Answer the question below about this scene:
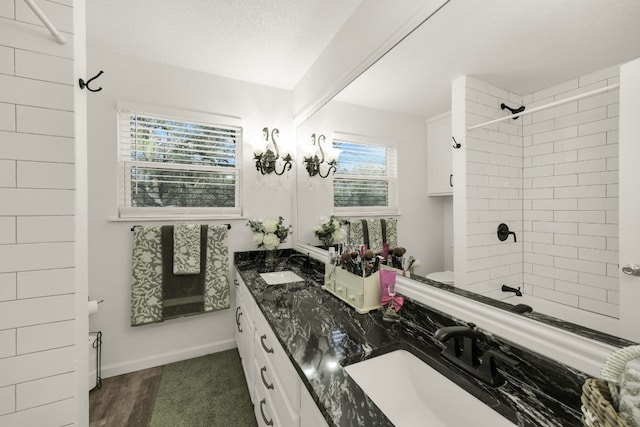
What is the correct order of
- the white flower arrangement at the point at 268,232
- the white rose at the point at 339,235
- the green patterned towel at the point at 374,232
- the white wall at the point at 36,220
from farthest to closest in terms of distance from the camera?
1. the white flower arrangement at the point at 268,232
2. the white rose at the point at 339,235
3. the green patterned towel at the point at 374,232
4. the white wall at the point at 36,220

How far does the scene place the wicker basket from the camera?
35 cm

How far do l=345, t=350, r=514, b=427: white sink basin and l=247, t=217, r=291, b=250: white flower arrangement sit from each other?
1.57 meters

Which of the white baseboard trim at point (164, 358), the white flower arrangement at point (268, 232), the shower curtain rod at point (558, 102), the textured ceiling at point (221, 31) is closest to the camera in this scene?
the shower curtain rod at point (558, 102)

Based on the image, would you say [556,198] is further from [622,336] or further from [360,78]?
[360,78]

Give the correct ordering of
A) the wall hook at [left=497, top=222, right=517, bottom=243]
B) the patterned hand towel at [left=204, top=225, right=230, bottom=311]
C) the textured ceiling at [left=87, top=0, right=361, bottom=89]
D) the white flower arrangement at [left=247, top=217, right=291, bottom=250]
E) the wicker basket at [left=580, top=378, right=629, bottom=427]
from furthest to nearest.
Answer: 1. the white flower arrangement at [left=247, top=217, right=291, bottom=250]
2. the patterned hand towel at [left=204, top=225, right=230, bottom=311]
3. the textured ceiling at [left=87, top=0, right=361, bottom=89]
4. the wall hook at [left=497, top=222, right=517, bottom=243]
5. the wicker basket at [left=580, top=378, right=629, bottom=427]

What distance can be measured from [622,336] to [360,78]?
1.53 m

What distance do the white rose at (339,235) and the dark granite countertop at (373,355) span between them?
1.46 ft

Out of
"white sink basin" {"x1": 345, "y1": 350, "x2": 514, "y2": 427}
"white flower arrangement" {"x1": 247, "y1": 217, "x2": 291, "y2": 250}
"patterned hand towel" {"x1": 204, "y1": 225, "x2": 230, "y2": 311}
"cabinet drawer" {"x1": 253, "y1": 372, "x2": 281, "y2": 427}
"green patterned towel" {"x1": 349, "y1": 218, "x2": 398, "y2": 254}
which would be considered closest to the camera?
"white sink basin" {"x1": 345, "y1": 350, "x2": 514, "y2": 427}

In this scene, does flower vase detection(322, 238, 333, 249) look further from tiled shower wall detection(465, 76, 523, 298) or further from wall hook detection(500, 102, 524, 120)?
wall hook detection(500, 102, 524, 120)

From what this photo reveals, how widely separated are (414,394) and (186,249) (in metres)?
1.89

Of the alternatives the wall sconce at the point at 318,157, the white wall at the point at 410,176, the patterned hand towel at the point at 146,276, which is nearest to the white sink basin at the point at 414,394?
the white wall at the point at 410,176

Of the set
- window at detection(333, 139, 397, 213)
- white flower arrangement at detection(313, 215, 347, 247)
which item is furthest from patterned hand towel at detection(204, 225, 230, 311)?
window at detection(333, 139, 397, 213)

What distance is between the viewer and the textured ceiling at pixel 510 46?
1.93 ft

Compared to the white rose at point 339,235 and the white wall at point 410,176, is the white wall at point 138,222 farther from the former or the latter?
the white wall at point 410,176
